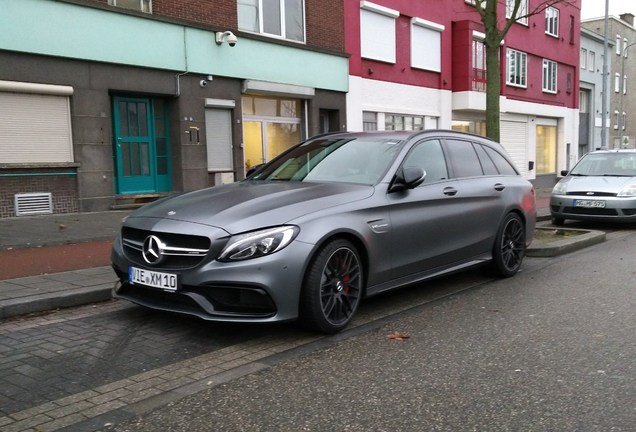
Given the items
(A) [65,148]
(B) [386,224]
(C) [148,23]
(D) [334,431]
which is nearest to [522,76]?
(C) [148,23]

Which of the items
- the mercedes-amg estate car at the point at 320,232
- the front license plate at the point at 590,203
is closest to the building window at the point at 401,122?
the front license plate at the point at 590,203

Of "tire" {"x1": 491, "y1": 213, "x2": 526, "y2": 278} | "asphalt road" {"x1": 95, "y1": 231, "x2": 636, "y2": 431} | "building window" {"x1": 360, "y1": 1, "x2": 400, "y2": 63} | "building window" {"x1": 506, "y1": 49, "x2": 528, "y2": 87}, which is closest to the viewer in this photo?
"asphalt road" {"x1": 95, "y1": 231, "x2": 636, "y2": 431}

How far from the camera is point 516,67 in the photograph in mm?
28109

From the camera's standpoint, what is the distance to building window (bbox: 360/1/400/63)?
64.2ft

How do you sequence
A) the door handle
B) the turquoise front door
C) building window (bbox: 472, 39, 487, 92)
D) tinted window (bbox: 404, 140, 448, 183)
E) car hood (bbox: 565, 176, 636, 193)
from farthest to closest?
1. building window (bbox: 472, 39, 487, 92)
2. the turquoise front door
3. car hood (bbox: 565, 176, 636, 193)
4. the door handle
5. tinted window (bbox: 404, 140, 448, 183)

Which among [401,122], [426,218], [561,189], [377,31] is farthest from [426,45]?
[426,218]

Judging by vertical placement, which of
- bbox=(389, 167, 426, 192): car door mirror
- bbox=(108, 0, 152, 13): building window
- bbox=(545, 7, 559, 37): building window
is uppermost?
bbox=(545, 7, 559, 37): building window

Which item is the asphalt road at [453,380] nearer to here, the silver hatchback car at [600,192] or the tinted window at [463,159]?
the tinted window at [463,159]

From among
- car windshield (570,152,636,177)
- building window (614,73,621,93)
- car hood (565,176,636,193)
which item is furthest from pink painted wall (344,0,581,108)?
building window (614,73,621,93)

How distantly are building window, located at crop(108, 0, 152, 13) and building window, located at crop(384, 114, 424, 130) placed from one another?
984 centimetres

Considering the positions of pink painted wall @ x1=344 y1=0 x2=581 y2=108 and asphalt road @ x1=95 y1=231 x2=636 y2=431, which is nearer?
asphalt road @ x1=95 y1=231 x2=636 y2=431

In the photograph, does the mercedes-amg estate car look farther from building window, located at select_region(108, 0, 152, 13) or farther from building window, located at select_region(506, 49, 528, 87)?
building window, located at select_region(506, 49, 528, 87)

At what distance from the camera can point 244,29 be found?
15836 millimetres

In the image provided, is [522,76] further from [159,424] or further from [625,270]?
[159,424]
